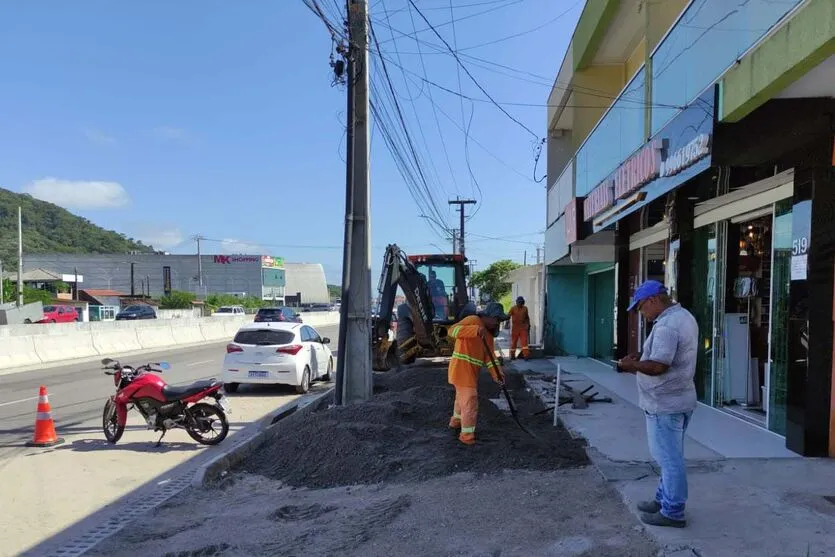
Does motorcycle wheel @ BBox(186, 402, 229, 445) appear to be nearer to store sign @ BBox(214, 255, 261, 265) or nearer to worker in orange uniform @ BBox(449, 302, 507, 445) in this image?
worker in orange uniform @ BBox(449, 302, 507, 445)

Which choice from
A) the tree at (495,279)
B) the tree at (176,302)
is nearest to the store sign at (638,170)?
the tree at (495,279)

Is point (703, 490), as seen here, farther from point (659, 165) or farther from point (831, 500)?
point (659, 165)

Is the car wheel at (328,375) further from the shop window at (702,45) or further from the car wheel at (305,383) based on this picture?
the shop window at (702,45)

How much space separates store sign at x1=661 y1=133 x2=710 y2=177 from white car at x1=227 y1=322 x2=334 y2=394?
25.7 ft

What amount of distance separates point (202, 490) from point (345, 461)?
1404mm

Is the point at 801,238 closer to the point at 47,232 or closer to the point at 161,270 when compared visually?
the point at 161,270

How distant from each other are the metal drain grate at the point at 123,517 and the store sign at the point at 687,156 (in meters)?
6.13

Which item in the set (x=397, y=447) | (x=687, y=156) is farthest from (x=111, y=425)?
(x=687, y=156)

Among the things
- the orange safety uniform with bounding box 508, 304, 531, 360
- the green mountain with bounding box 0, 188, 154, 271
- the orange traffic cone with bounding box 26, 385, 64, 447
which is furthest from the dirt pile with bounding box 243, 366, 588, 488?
the green mountain with bounding box 0, 188, 154, 271

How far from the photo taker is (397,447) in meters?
6.39

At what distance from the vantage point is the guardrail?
57.4 ft

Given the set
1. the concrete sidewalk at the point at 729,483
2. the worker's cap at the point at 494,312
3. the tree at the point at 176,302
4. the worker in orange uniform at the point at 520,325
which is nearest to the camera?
the concrete sidewalk at the point at 729,483

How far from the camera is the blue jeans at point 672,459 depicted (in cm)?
392

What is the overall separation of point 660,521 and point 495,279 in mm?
54073
